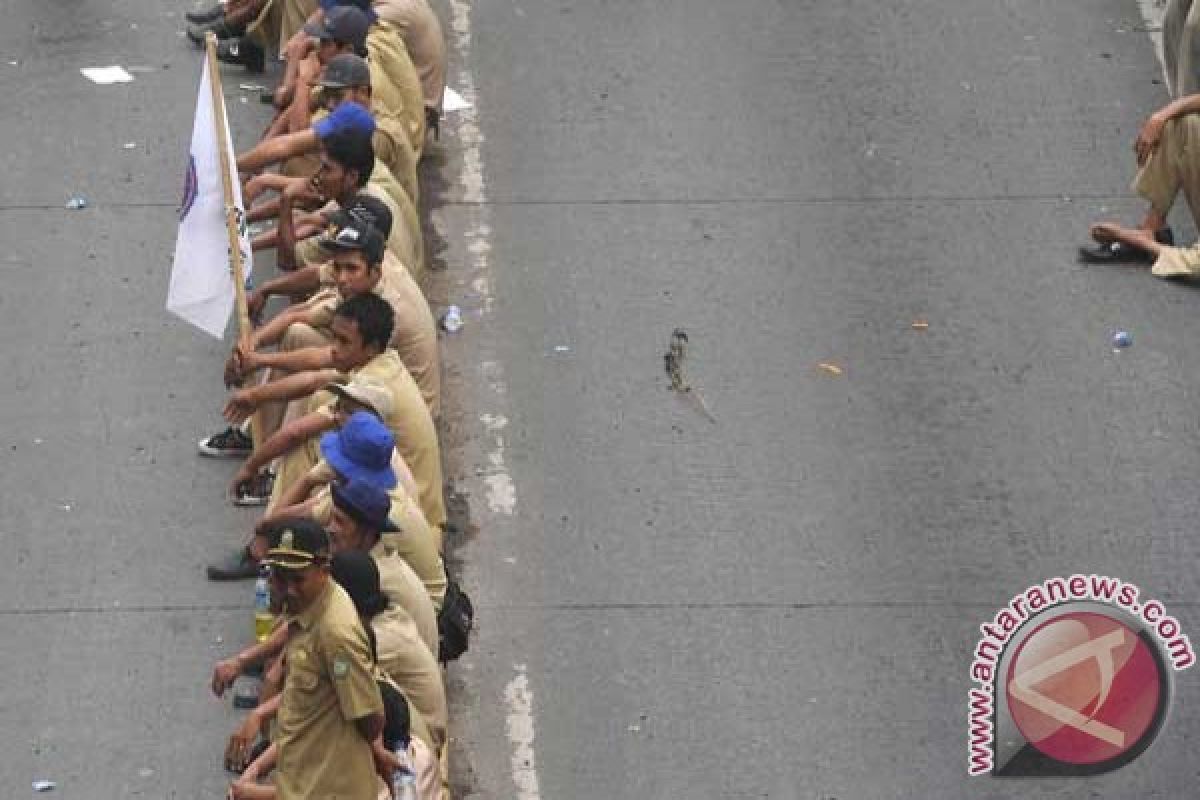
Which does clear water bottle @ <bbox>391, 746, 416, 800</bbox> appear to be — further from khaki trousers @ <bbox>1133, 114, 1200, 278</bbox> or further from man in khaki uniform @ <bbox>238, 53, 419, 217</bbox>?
khaki trousers @ <bbox>1133, 114, 1200, 278</bbox>

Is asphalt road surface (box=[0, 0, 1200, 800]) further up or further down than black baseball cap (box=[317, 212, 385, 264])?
further down

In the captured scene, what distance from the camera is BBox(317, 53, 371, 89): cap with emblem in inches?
525

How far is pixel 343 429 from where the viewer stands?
36.6 feet

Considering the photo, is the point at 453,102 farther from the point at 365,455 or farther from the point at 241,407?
the point at 365,455

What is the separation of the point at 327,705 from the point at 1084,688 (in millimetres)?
2838

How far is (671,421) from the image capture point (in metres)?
13.7

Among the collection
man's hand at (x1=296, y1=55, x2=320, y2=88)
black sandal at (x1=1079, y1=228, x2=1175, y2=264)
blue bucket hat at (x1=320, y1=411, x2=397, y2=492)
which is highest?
blue bucket hat at (x1=320, y1=411, x2=397, y2=492)

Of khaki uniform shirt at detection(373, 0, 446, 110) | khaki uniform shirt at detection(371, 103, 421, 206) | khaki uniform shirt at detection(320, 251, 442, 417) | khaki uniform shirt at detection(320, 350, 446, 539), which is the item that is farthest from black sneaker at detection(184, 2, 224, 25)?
khaki uniform shirt at detection(320, 350, 446, 539)

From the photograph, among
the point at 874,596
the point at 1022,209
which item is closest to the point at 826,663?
the point at 874,596

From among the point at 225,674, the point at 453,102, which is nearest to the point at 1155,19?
the point at 453,102

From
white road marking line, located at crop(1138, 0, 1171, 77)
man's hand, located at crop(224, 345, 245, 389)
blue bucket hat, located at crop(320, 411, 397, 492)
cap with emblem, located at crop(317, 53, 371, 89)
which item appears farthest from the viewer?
white road marking line, located at crop(1138, 0, 1171, 77)

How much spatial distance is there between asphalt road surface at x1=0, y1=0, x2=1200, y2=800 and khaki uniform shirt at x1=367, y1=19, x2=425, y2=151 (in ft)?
2.41

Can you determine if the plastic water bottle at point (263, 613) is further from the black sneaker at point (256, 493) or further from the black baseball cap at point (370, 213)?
the black baseball cap at point (370, 213)

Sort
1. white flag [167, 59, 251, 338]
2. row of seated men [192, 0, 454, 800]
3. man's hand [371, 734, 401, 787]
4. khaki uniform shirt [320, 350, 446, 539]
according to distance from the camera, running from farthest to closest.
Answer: white flag [167, 59, 251, 338], khaki uniform shirt [320, 350, 446, 539], man's hand [371, 734, 401, 787], row of seated men [192, 0, 454, 800]
